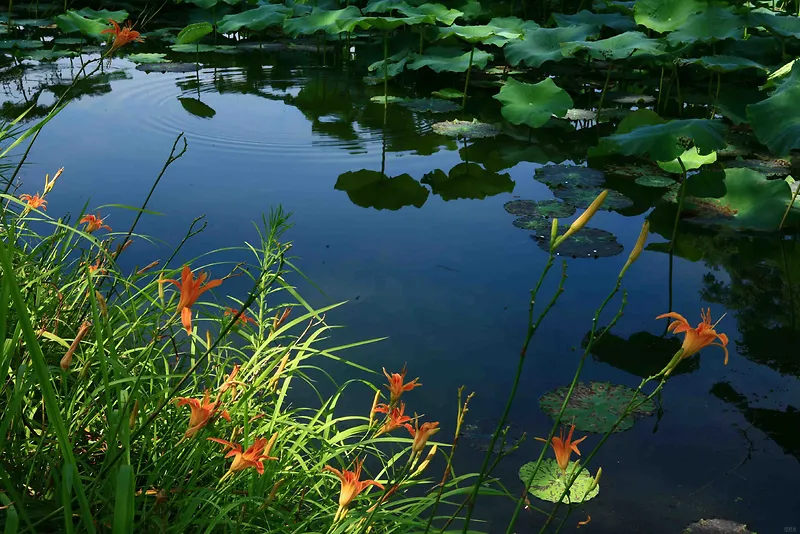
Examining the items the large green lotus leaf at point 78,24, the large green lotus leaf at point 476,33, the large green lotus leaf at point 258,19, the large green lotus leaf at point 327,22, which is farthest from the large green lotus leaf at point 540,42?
the large green lotus leaf at point 78,24

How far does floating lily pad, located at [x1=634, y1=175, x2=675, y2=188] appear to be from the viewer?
3969 millimetres

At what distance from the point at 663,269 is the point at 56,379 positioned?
2387 mm

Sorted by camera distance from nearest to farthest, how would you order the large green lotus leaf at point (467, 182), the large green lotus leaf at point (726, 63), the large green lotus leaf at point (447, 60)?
1. the large green lotus leaf at point (467, 182)
2. the large green lotus leaf at point (726, 63)
3. the large green lotus leaf at point (447, 60)

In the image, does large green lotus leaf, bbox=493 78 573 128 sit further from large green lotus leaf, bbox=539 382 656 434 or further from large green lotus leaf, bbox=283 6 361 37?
large green lotus leaf, bbox=539 382 656 434

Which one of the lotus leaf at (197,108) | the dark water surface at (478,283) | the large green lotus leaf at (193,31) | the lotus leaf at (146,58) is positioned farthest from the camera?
the large green lotus leaf at (193,31)

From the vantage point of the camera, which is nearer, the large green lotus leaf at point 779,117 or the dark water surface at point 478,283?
the dark water surface at point 478,283

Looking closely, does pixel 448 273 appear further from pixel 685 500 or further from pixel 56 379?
pixel 56 379

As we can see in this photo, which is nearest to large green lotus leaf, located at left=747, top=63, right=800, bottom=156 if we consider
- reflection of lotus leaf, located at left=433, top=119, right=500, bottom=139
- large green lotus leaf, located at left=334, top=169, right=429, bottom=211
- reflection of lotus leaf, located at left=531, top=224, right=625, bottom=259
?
reflection of lotus leaf, located at left=531, top=224, right=625, bottom=259

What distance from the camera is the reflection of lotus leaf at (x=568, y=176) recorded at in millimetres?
3886

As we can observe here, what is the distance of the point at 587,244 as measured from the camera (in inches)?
126

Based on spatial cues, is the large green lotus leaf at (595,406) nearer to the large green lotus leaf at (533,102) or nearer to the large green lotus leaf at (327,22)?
the large green lotus leaf at (533,102)

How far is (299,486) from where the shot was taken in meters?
1.41

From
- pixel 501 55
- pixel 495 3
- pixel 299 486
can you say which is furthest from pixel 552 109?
pixel 299 486

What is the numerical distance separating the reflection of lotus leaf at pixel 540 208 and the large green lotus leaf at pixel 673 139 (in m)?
0.37
